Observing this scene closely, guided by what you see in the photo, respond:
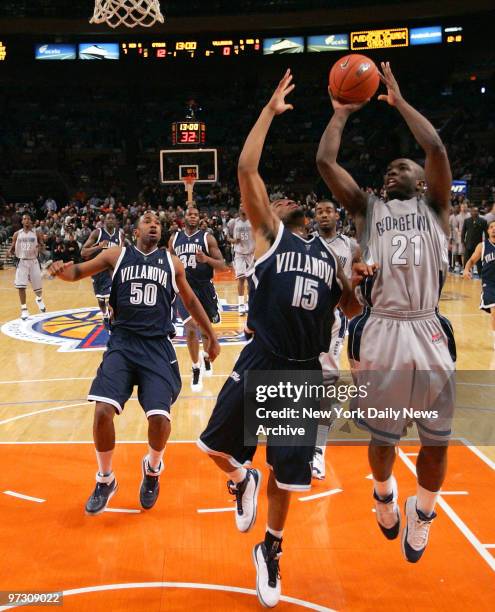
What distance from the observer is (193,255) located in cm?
835

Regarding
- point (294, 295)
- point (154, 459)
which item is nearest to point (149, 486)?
point (154, 459)

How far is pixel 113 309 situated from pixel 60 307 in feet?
33.1

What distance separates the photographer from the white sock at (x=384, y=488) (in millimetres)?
3906

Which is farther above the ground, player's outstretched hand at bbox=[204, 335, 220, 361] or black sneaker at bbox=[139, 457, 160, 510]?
player's outstretched hand at bbox=[204, 335, 220, 361]

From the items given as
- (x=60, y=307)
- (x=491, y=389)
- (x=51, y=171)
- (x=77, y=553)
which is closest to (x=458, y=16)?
(x=51, y=171)

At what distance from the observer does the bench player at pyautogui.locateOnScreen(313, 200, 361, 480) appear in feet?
17.5

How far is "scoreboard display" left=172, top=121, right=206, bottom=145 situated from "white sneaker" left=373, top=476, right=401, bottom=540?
19.3 meters

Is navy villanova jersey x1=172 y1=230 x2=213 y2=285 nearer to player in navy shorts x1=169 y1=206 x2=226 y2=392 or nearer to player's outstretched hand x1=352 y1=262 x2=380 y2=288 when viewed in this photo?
player in navy shorts x1=169 y1=206 x2=226 y2=392

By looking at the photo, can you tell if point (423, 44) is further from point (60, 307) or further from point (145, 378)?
point (145, 378)

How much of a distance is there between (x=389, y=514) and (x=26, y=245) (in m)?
10.9

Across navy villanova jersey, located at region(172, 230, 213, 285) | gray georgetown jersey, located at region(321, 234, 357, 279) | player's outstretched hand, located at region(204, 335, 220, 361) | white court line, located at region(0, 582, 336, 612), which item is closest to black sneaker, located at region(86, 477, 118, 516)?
white court line, located at region(0, 582, 336, 612)

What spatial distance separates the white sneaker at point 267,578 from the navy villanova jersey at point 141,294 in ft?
6.07

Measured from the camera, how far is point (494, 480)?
526 cm

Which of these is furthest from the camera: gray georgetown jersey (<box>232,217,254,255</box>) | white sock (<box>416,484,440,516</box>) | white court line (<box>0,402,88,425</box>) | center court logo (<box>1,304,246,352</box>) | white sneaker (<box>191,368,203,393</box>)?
gray georgetown jersey (<box>232,217,254,255</box>)
